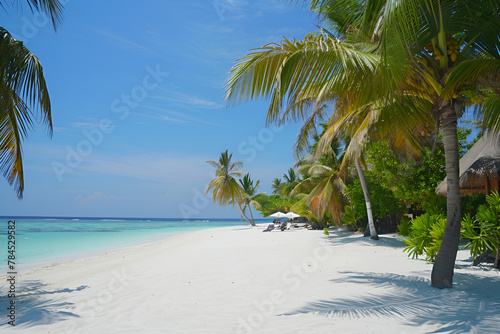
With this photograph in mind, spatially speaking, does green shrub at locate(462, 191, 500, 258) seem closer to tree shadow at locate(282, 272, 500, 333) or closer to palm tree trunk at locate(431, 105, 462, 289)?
tree shadow at locate(282, 272, 500, 333)

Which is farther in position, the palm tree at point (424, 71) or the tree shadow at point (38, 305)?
the palm tree at point (424, 71)

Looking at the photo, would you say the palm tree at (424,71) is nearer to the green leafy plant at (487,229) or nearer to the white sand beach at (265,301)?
the white sand beach at (265,301)

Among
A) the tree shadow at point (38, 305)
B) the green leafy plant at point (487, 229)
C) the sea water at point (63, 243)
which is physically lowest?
the sea water at point (63, 243)

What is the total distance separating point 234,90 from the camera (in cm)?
514

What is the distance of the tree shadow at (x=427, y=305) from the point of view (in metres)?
3.80

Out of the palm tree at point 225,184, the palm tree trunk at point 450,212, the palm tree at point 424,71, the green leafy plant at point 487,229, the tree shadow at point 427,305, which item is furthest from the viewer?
the palm tree at point 225,184

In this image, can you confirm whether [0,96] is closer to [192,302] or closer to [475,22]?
[192,302]

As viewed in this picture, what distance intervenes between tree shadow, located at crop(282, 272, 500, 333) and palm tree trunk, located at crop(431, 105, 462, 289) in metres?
0.24

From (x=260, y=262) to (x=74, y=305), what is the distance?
451 cm

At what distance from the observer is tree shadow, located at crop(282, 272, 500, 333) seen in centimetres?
380

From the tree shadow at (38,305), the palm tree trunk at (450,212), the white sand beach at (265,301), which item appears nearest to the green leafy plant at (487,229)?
the white sand beach at (265,301)

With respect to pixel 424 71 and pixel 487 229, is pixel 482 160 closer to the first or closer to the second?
pixel 487 229

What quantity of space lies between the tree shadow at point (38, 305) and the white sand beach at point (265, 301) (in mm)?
15

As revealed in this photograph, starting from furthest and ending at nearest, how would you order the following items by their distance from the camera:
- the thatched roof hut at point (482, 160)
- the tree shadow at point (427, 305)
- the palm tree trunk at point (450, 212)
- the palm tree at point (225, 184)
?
1. the palm tree at point (225, 184)
2. the thatched roof hut at point (482, 160)
3. the palm tree trunk at point (450, 212)
4. the tree shadow at point (427, 305)
